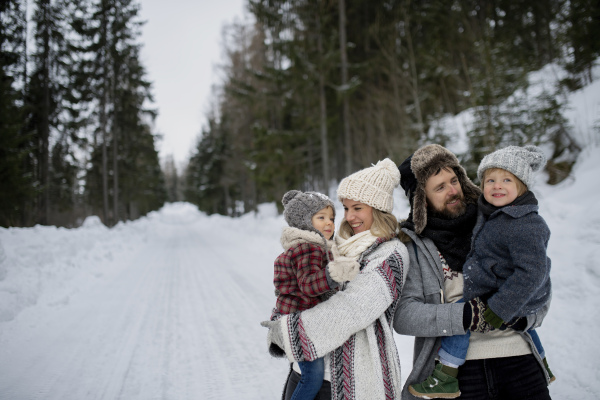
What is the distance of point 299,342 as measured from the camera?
5.09ft

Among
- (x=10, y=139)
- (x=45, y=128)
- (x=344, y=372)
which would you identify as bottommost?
(x=344, y=372)

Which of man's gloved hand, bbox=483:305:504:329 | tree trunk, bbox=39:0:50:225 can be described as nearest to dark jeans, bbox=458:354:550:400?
man's gloved hand, bbox=483:305:504:329

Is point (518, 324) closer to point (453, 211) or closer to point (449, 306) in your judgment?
point (449, 306)

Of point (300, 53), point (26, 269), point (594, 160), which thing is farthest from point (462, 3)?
point (26, 269)

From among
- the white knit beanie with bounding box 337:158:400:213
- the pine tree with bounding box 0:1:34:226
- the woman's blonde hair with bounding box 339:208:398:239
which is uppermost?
the pine tree with bounding box 0:1:34:226

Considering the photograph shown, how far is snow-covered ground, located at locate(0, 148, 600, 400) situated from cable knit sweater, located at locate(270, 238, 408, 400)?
2050 mm

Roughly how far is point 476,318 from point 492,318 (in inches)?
2.6

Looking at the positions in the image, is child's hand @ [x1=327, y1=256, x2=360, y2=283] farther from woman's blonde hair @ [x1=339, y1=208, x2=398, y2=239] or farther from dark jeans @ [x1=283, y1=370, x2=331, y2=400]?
dark jeans @ [x1=283, y1=370, x2=331, y2=400]

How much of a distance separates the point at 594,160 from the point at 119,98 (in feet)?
76.1

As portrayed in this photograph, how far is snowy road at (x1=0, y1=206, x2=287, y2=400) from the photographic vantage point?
3.32 metres

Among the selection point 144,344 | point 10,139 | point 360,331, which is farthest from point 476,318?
point 10,139

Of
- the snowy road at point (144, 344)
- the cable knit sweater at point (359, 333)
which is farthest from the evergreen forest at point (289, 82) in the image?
the cable knit sweater at point (359, 333)

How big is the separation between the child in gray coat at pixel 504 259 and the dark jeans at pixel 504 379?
0.08 meters

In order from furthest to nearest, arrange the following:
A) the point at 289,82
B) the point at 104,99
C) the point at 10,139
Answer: the point at 104,99 < the point at 289,82 < the point at 10,139
